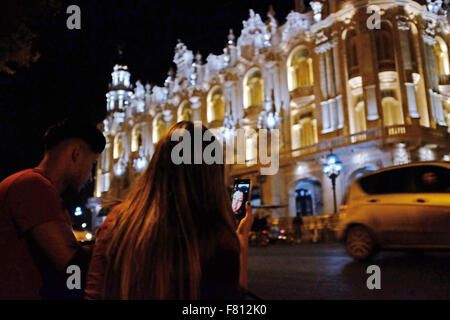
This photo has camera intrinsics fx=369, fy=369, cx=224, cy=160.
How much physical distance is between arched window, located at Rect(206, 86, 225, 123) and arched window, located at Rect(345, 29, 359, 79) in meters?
13.9

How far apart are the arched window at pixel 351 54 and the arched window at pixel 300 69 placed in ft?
11.4

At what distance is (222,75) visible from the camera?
116 feet

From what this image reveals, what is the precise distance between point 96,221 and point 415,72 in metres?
40.9

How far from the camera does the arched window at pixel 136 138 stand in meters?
46.3

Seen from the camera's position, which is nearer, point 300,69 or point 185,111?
point 300,69

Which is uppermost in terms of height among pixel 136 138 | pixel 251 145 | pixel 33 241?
pixel 136 138

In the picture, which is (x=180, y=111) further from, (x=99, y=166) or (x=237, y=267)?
(x=237, y=267)

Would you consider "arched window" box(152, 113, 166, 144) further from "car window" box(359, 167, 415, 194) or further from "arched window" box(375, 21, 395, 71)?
"car window" box(359, 167, 415, 194)

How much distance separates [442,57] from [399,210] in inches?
1004

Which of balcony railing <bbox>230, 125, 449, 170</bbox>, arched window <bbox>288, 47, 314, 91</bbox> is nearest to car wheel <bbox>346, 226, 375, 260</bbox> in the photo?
balcony railing <bbox>230, 125, 449, 170</bbox>

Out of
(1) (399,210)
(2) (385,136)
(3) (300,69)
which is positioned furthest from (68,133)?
(3) (300,69)

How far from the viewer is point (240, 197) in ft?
9.09

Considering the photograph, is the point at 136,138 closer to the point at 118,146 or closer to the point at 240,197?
the point at 118,146

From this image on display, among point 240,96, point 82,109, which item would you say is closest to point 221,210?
point 82,109
